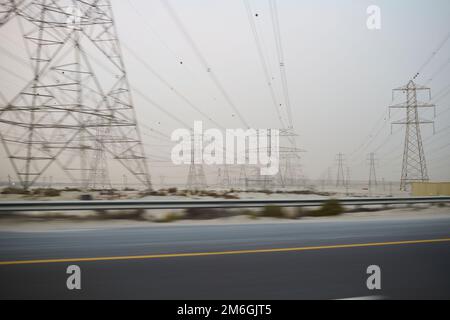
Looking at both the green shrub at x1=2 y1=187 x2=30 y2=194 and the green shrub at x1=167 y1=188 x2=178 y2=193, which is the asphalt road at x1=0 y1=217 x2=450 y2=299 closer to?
the green shrub at x1=2 y1=187 x2=30 y2=194

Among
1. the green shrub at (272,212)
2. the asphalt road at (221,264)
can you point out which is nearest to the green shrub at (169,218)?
the asphalt road at (221,264)

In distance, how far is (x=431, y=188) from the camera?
2562 centimetres

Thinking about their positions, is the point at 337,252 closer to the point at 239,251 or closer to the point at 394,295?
the point at 239,251

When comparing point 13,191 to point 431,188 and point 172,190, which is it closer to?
point 172,190

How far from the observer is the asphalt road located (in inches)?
181

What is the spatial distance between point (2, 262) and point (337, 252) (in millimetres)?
5842

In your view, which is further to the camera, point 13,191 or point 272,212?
point 272,212

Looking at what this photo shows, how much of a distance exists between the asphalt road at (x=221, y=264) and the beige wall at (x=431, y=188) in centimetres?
1833

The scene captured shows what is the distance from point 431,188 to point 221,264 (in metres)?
24.6

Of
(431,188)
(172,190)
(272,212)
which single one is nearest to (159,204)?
(272,212)

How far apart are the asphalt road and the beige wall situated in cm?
1833

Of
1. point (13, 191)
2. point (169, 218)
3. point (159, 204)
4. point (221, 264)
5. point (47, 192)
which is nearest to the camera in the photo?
point (221, 264)

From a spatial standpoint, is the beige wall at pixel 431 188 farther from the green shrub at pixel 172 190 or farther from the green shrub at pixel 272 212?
the green shrub at pixel 172 190
